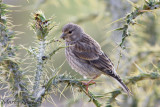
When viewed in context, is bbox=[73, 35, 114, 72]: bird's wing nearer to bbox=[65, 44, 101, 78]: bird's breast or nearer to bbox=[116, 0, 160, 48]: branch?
bbox=[65, 44, 101, 78]: bird's breast

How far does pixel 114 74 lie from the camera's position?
443cm

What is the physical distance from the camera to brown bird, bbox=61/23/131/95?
4823mm

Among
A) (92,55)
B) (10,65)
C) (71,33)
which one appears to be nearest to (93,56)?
(92,55)

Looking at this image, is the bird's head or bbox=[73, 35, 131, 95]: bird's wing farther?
the bird's head

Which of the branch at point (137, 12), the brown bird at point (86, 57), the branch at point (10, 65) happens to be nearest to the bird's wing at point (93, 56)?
the brown bird at point (86, 57)

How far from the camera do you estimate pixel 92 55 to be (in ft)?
16.6

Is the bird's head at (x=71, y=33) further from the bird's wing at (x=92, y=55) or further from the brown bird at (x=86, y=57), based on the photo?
the bird's wing at (x=92, y=55)

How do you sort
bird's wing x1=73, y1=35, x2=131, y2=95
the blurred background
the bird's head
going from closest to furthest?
the blurred background → bird's wing x1=73, y1=35, x2=131, y2=95 → the bird's head

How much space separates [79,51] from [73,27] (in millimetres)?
627

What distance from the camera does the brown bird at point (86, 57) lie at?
190 inches

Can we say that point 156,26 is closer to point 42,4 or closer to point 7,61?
point 42,4

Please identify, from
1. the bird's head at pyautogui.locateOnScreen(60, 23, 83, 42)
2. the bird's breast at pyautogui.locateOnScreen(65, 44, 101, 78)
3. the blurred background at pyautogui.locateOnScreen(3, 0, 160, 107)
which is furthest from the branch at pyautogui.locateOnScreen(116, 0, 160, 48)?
the bird's head at pyautogui.locateOnScreen(60, 23, 83, 42)

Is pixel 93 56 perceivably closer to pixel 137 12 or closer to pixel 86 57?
pixel 86 57

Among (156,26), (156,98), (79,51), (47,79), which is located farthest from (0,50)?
(156,26)
